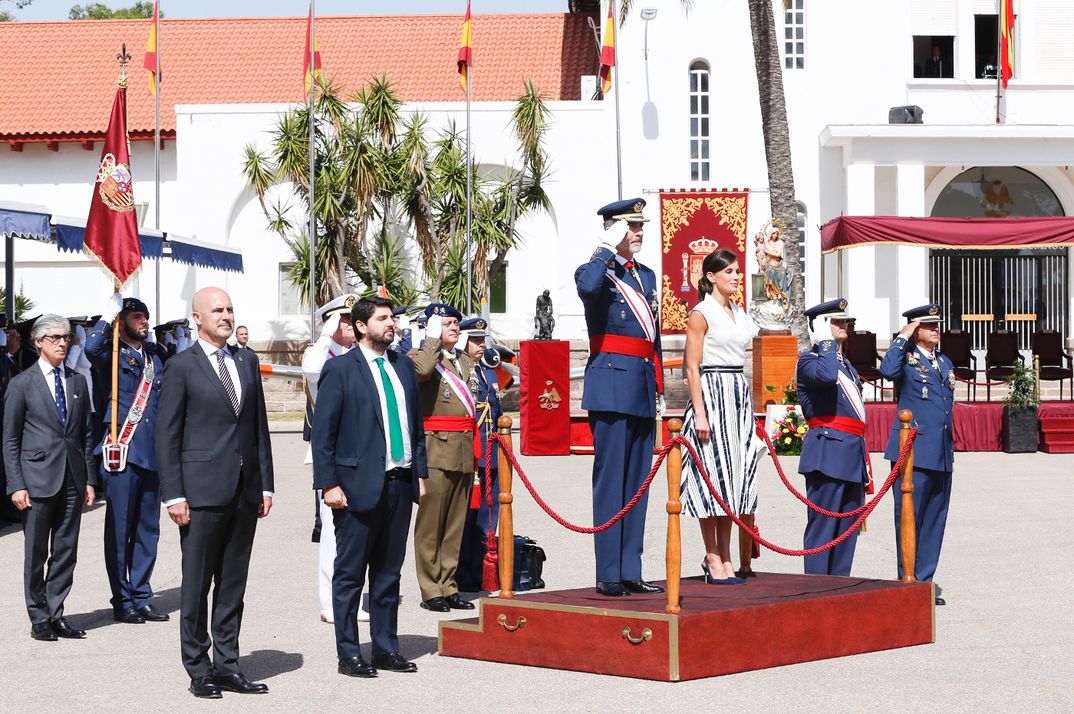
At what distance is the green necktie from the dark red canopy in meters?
15.9

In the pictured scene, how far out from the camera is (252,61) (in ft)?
114

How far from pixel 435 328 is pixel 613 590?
2176mm

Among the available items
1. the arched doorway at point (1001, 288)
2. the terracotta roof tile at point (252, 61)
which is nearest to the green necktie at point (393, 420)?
the arched doorway at point (1001, 288)

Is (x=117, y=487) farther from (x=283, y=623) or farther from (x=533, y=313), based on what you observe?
(x=533, y=313)

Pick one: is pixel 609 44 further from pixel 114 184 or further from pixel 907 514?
pixel 907 514

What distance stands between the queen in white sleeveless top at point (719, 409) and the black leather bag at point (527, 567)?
6.58 ft

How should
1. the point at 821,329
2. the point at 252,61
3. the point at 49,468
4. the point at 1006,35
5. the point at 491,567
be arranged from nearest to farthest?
the point at 49,468, the point at 821,329, the point at 491,567, the point at 1006,35, the point at 252,61

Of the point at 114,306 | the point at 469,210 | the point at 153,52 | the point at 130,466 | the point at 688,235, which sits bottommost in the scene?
the point at 130,466

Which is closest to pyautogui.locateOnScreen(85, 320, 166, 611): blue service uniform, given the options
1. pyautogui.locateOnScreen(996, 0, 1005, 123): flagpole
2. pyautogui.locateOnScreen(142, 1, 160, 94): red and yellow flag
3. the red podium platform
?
the red podium platform

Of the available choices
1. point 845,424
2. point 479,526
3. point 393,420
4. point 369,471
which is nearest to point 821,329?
point 845,424

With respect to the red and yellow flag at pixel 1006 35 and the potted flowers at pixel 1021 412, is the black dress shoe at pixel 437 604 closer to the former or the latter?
the potted flowers at pixel 1021 412

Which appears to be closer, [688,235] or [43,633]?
[43,633]

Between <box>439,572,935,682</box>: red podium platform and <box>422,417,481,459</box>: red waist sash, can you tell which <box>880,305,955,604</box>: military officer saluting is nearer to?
<box>439,572,935,682</box>: red podium platform

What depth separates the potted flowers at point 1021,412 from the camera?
19656 millimetres
